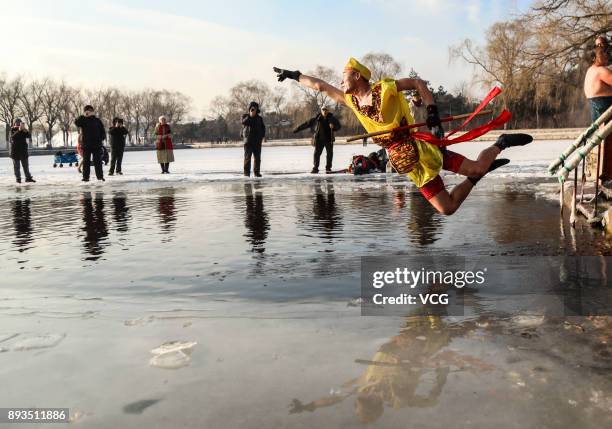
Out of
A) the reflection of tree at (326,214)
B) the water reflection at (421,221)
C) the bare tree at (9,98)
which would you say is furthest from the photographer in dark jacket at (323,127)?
the bare tree at (9,98)

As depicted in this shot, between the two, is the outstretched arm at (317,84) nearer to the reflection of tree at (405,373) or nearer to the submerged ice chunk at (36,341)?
A: the reflection of tree at (405,373)

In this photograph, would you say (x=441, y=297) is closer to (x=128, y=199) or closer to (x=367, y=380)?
(x=367, y=380)

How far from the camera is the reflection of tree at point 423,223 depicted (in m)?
6.75

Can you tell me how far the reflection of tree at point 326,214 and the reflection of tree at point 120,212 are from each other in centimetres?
256

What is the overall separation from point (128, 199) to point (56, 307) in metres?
8.36

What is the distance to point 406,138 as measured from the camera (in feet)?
18.0

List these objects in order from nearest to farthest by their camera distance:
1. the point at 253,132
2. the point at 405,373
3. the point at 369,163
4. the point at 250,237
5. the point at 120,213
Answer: the point at 405,373, the point at 250,237, the point at 120,213, the point at 253,132, the point at 369,163

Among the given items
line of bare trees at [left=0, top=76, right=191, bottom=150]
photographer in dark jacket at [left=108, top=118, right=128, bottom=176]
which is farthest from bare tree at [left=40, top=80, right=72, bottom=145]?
photographer in dark jacket at [left=108, top=118, right=128, bottom=176]

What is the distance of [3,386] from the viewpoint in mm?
2922

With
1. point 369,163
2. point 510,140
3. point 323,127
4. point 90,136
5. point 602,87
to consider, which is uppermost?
point 602,87

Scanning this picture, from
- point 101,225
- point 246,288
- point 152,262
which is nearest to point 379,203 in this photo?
point 101,225

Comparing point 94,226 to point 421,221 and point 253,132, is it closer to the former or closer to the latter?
point 421,221

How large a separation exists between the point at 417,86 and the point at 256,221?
12.5 ft

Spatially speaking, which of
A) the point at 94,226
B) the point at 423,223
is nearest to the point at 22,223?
the point at 94,226
